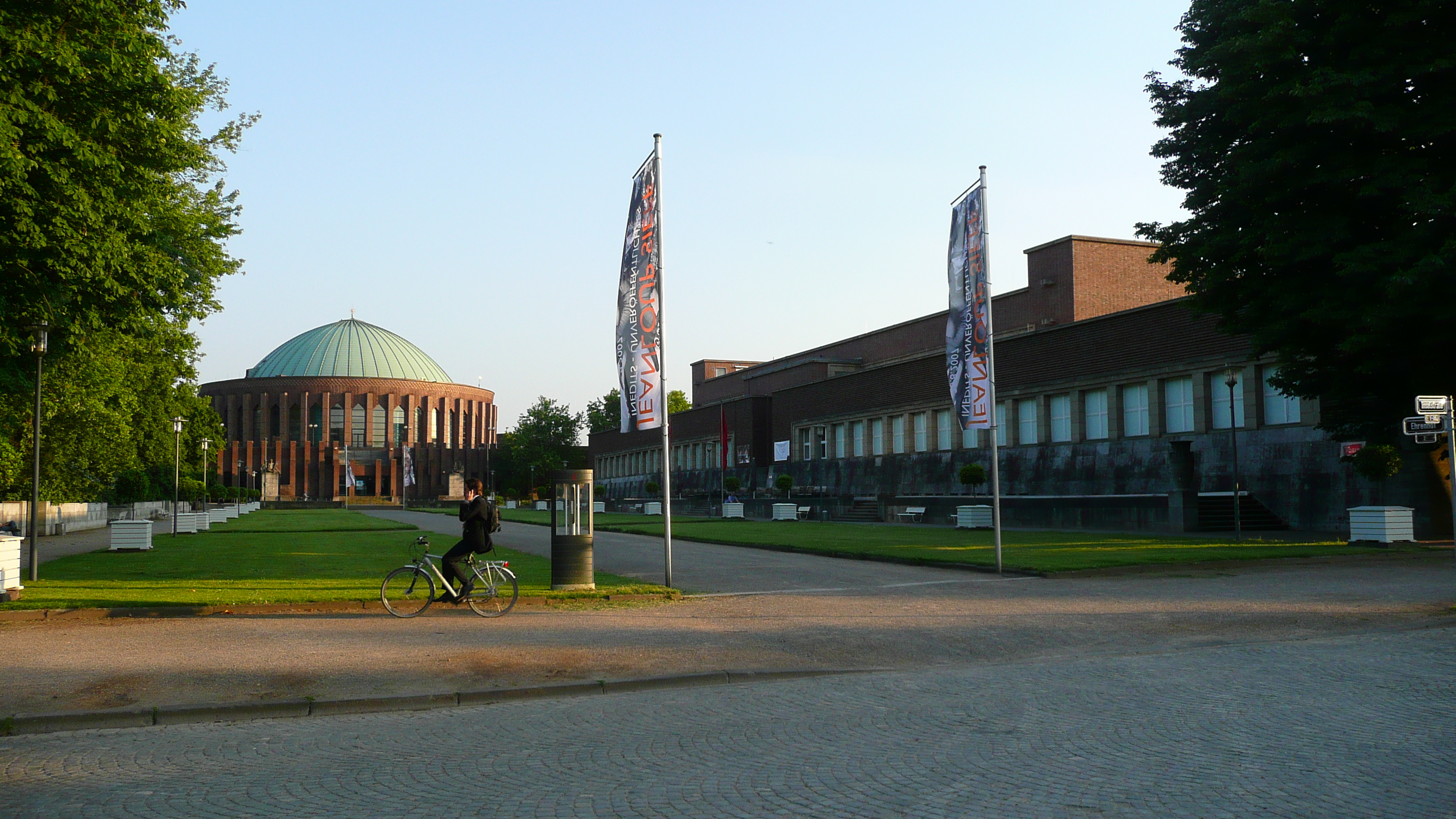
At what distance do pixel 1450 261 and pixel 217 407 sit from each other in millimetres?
137379

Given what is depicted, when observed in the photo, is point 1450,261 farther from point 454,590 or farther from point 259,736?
point 259,736

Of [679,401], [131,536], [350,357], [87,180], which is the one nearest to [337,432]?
[350,357]

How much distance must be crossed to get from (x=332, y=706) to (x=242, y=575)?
13891mm

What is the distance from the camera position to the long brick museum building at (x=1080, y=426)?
1378 inches

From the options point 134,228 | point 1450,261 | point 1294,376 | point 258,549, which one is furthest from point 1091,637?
point 258,549

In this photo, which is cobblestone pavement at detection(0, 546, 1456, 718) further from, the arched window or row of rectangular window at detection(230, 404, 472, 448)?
the arched window

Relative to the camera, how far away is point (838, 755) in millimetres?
7113

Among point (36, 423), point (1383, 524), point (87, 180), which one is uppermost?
point (87, 180)

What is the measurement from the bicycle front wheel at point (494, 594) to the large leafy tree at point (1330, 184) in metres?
17.7

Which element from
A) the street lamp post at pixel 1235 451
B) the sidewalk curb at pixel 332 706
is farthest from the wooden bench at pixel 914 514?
the sidewalk curb at pixel 332 706

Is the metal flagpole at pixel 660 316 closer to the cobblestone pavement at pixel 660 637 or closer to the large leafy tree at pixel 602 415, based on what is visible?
the cobblestone pavement at pixel 660 637

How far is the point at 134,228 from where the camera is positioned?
19.0m

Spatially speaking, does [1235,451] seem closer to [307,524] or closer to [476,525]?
[476,525]

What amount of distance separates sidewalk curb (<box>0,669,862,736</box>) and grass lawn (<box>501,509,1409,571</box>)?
11914mm
